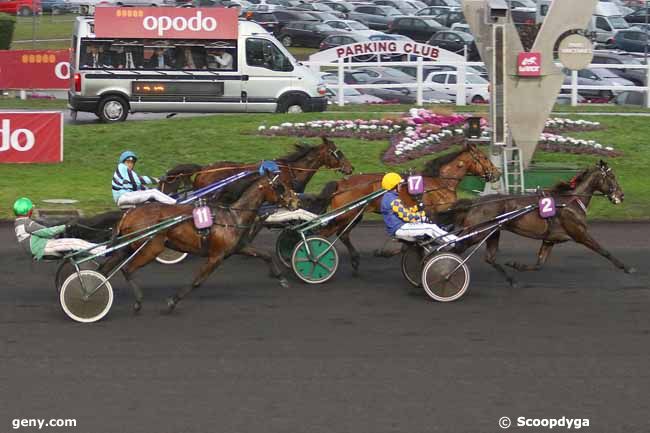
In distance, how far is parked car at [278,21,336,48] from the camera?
46344 millimetres

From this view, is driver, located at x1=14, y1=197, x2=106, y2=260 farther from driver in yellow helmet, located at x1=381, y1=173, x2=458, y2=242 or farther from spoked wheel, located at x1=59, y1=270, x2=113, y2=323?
driver in yellow helmet, located at x1=381, y1=173, x2=458, y2=242

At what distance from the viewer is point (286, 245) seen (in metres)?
13.3

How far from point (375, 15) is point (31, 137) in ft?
113

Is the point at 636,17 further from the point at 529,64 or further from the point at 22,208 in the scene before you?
the point at 22,208

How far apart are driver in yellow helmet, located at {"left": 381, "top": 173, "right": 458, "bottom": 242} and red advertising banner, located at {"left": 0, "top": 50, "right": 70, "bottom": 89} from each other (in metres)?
19.6

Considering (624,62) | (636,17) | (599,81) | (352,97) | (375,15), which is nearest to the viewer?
(352,97)

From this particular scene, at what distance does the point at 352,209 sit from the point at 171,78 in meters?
12.8

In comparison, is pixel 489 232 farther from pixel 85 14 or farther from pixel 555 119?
pixel 85 14

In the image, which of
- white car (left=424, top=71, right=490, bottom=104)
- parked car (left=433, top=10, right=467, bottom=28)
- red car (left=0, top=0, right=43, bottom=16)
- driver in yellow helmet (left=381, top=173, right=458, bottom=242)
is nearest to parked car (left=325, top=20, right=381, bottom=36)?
parked car (left=433, top=10, right=467, bottom=28)

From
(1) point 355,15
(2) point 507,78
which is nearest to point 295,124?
(2) point 507,78

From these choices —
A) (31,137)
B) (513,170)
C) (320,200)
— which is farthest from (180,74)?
(320,200)

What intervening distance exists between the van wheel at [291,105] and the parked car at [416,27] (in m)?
23.0

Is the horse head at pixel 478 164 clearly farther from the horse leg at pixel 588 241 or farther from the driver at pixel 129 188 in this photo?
the driver at pixel 129 188

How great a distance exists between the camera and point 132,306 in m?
11.8
